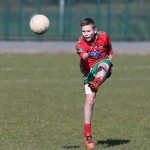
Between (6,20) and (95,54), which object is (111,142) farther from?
(6,20)

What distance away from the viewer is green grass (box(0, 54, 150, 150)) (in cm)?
960

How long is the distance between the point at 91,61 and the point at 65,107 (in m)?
4.41

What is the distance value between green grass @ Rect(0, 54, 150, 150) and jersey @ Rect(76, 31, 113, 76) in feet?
3.77

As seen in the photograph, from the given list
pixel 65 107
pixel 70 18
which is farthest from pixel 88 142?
pixel 70 18

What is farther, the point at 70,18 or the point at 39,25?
the point at 70,18

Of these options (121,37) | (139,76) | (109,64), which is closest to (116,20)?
(121,37)

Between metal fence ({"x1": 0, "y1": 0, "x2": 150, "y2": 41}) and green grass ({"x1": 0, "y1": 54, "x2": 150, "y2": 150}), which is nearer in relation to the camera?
green grass ({"x1": 0, "y1": 54, "x2": 150, "y2": 150})

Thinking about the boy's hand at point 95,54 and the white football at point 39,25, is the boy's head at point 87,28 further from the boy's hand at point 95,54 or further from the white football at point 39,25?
the white football at point 39,25

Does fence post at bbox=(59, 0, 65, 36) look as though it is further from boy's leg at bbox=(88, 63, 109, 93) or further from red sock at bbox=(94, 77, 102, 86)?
red sock at bbox=(94, 77, 102, 86)

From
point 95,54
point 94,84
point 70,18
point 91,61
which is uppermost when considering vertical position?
point 95,54

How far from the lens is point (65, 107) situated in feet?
44.5

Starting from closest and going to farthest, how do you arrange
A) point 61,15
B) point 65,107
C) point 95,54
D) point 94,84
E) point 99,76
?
point 94,84 < point 99,76 < point 95,54 < point 65,107 < point 61,15

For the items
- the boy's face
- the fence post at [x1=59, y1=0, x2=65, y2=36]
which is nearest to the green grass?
the boy's face

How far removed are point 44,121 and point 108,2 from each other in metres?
21.8
